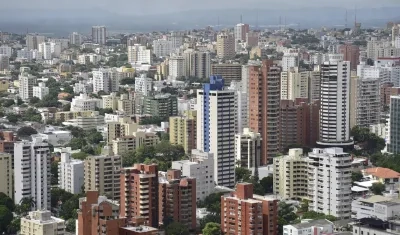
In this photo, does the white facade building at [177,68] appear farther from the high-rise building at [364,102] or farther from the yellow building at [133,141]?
the yellow building at [133,141]

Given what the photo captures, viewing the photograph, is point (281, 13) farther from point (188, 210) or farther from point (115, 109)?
point (188, 210)

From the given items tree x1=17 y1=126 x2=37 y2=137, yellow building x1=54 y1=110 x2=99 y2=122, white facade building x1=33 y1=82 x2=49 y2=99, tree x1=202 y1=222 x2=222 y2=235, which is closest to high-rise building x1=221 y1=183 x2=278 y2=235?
tree x1=202 y1=222 x2=222 y2=235

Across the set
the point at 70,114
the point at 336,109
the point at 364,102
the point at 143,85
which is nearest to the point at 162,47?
the point at 143,85

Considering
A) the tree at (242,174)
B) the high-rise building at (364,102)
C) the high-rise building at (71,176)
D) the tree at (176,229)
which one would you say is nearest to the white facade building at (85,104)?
the high-rise building at (364,102)

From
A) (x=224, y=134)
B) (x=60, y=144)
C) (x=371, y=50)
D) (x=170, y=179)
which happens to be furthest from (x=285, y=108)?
(x=371, y=50)

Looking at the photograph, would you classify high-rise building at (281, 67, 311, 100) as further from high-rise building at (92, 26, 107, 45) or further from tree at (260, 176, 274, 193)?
high-rise building at (92, 26, 107, 45)
